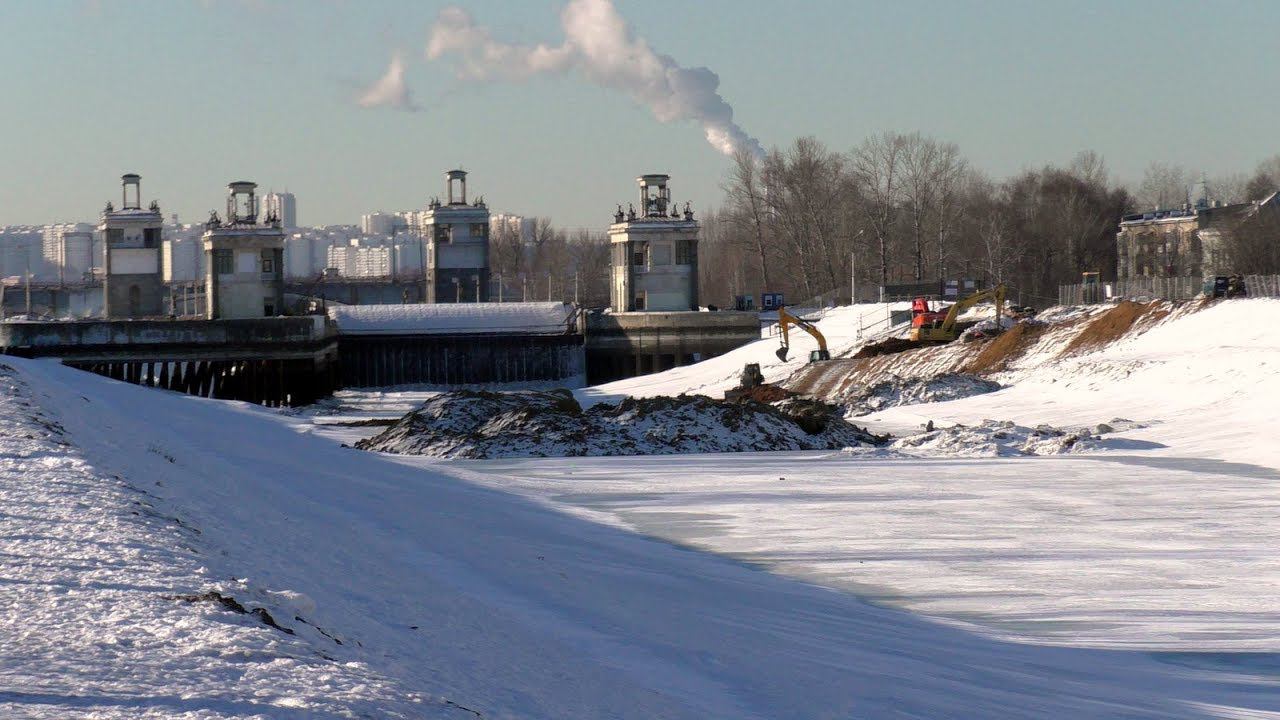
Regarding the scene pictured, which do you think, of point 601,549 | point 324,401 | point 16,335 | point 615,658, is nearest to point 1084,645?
point 615,658

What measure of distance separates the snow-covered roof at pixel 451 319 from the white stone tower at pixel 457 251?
12166 millimetres

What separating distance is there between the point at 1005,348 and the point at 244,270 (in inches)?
1533

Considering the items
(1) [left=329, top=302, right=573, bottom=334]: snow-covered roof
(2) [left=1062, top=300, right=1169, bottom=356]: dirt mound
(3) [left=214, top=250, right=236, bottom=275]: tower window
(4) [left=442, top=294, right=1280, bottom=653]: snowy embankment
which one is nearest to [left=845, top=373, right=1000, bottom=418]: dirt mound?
(4) [left=442, top=294, right=1280, bottom=653]: snowy embankment

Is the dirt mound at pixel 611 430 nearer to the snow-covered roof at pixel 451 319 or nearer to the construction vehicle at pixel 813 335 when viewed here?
the construction vehicle at pixel 813 335

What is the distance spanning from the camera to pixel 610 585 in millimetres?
10984

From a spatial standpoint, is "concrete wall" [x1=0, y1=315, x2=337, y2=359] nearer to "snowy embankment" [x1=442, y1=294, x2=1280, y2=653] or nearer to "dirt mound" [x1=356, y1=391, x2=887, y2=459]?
"dirt mound" [x1=356, y1=391, x2=887, y2=459]

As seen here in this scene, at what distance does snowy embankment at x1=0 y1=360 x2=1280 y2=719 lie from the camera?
19.7ft

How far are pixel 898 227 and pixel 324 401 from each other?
190 ft

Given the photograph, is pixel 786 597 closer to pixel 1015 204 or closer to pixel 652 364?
pixel 652 364

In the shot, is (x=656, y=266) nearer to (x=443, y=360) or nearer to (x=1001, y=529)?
(x=443, y=360)

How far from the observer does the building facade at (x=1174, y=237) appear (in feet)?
310

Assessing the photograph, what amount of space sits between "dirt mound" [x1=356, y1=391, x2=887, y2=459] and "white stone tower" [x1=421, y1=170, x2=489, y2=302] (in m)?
48.0

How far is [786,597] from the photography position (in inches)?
437

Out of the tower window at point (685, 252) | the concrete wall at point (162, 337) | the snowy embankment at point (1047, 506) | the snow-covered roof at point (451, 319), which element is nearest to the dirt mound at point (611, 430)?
the snowy embankment at point (1047, 506)
